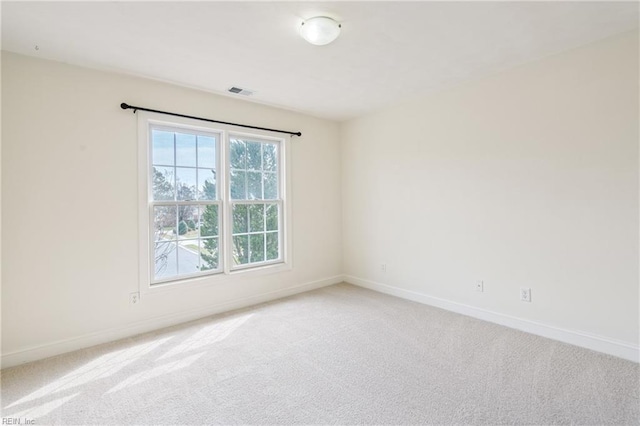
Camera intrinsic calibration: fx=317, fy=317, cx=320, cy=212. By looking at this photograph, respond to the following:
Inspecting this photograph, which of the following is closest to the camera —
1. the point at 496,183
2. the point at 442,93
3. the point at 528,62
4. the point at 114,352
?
the point at 114,352

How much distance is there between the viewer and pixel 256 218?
13.4 feet

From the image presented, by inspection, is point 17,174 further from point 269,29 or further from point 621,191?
point 621,191

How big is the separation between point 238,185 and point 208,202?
1.51 ft

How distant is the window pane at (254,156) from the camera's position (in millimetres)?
4008

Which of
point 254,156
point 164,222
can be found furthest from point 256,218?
point 164,222

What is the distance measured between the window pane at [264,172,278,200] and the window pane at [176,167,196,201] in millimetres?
951

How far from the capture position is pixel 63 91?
2.73 metres

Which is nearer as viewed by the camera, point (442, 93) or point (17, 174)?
point (17, 174)

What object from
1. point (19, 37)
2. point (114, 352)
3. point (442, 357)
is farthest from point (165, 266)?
point (442, 357)

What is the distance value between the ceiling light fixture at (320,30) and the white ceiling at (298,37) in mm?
44

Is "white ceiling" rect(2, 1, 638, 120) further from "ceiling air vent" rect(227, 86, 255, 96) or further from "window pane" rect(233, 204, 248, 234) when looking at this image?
"window pane" rect(233, 204, 248, 234)

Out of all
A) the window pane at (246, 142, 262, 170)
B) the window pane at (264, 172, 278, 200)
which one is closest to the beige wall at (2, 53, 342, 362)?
the window pane at (246, 142, 262, 170)

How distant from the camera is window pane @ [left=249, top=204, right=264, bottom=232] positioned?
404 centimetres

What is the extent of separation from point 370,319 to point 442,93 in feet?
8.69
